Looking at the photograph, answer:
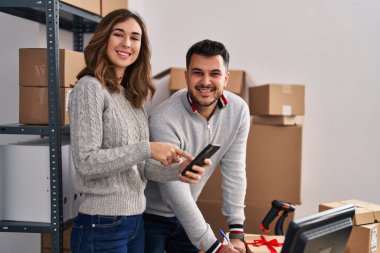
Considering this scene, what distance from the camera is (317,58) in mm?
2930

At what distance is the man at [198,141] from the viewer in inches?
69.5

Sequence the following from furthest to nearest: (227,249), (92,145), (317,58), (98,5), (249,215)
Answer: (317,58) < (249,215) < (98,5) < (227,249) < (92,145)

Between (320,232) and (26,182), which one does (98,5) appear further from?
(320,232)

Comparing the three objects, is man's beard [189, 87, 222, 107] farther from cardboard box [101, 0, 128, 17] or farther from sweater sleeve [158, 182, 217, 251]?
cardboard box [101, 0, 128, 17]

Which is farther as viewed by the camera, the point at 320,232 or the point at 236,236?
the point at 236,236

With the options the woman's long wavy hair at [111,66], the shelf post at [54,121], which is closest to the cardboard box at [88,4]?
the shelf post at [54,121]

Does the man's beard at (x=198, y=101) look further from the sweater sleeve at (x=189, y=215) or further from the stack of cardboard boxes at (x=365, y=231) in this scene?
the stack of cardboard boxes at (x=365, y=231)

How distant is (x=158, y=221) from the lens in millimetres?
1919

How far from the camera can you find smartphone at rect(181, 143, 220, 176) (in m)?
1.40

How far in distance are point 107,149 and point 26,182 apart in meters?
0.55

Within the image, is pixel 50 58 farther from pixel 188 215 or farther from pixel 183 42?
pixel 183 42

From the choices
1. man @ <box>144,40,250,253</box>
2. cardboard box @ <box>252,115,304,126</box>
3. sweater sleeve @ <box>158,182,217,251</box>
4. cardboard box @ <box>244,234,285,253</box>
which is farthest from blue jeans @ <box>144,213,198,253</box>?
cardboard box @ <box>252,115,304,126</box>

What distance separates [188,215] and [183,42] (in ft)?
5.10

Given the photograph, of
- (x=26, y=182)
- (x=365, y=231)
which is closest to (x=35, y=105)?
(x=26, y=182)
